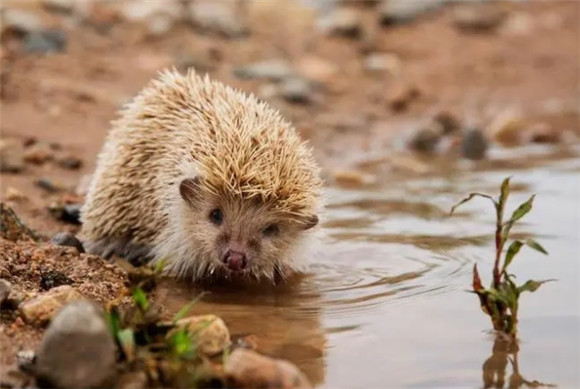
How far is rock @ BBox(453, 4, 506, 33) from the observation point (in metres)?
15.2

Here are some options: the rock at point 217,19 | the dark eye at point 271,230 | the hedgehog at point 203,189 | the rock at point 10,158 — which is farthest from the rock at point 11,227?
the rock at point 217,19

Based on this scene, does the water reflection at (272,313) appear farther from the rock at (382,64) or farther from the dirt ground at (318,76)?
the rock at (382,64)

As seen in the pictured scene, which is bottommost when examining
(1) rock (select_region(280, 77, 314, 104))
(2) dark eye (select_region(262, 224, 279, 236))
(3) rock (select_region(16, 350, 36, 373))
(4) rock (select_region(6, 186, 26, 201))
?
(3) rock (select_region(16, 350, 36, 373))

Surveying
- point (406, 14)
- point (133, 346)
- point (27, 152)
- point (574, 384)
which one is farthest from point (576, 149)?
point (133, 346)

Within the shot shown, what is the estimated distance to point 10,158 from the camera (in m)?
8.77

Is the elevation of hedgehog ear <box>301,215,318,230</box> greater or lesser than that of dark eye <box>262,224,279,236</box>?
greater

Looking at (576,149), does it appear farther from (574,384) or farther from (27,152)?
(574,384)

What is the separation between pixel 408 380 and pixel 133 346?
1254 millimetres

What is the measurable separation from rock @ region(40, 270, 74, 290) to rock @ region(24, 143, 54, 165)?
3.51m

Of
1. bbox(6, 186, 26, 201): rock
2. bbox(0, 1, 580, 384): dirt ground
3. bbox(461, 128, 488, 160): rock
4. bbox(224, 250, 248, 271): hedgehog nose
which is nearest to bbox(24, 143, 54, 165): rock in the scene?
bbox(0, 1, 580, 384): dirt ground

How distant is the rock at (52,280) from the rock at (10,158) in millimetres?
3141

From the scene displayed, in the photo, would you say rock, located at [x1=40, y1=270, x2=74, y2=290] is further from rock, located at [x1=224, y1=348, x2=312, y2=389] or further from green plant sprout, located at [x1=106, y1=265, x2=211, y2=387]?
rock, located at [x1=224, y1=348, x2=312, y2=389]

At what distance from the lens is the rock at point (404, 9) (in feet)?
49.3

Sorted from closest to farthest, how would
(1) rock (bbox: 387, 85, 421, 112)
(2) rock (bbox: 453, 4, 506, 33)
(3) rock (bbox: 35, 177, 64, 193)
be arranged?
(3) rock (bbox: 35, 177, 64, 193) → (1) rock (bbox: 387, 85, 421, 112) → (2) rock (bbox: 453, 4, 506, 33)
